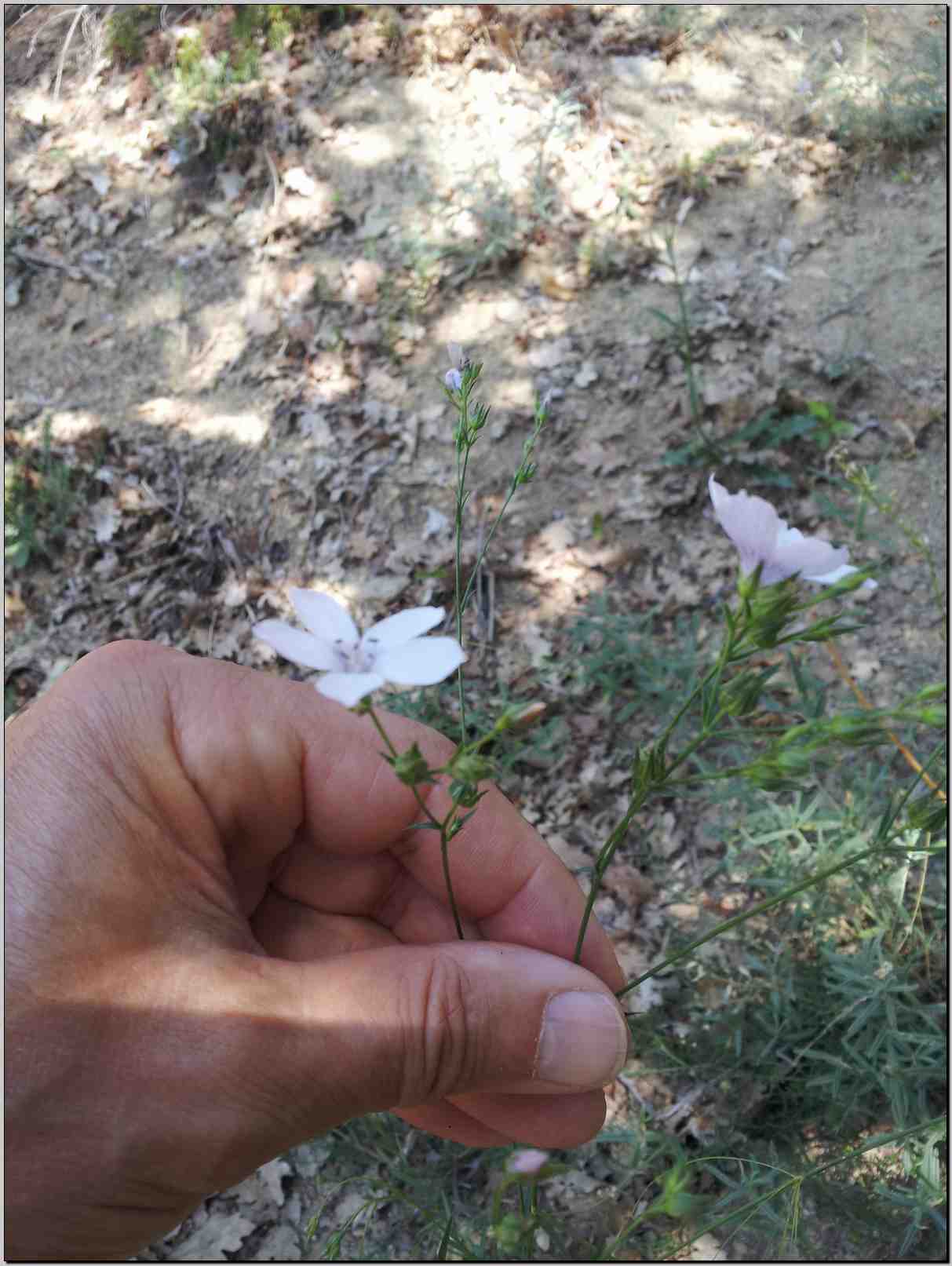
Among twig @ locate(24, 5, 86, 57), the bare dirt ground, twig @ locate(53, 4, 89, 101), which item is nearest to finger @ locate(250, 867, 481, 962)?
the bare dirt ground

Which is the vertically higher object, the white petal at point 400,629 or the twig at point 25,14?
the twig at point 25,14

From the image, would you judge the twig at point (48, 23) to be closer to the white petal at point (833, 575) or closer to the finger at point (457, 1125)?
the finger at point (457, 1125)

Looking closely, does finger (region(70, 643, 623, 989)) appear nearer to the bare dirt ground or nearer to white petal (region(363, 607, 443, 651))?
white petal (region(363, 607, 443, 651))

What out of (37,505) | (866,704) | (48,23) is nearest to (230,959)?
(866,704)

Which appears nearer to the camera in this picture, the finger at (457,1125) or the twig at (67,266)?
the finger at (457,1125)

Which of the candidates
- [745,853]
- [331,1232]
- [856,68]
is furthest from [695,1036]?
[856,68]

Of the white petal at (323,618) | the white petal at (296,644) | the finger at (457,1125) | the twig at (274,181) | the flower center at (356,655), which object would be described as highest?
the white petal at (296,644)

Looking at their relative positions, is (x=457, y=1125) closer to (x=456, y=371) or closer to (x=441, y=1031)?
(x=441, y=1031)

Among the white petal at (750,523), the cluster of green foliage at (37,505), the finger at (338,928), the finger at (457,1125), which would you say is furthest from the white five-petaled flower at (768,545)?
the cluster of green foliage at (37,505)
